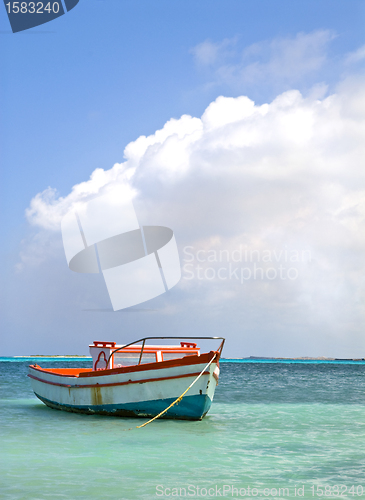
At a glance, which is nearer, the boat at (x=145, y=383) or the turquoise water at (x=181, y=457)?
the turquoise water at (x=181, y=457)

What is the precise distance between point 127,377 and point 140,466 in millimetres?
6643

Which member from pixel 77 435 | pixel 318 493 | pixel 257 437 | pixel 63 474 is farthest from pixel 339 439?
pixel 63 474

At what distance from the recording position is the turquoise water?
8.29 m

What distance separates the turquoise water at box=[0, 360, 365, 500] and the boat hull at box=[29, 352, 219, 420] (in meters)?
0.37

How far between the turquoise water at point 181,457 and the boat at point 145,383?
44 cm

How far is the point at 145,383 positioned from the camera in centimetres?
1619

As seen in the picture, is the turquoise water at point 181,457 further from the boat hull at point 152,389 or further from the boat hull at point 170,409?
the boat hull at point 152,389

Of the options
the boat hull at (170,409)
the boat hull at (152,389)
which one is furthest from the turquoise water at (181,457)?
the boat hull at (152,389)

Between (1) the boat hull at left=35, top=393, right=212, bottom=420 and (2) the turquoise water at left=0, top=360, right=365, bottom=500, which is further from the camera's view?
(1) the boat hull at left=35, top=393, right=212, bottom=420

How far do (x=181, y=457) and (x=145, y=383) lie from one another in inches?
216

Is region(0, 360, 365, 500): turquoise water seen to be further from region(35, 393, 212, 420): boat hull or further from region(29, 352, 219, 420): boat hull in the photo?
region(29, 352, 219, 420): boat hull

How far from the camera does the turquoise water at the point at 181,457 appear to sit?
8289mm

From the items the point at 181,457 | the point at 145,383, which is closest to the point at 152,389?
the point at 145,383

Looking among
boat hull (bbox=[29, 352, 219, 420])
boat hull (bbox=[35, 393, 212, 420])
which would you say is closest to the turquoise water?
boat hull (bbox=[35, 393, 212, 420])
